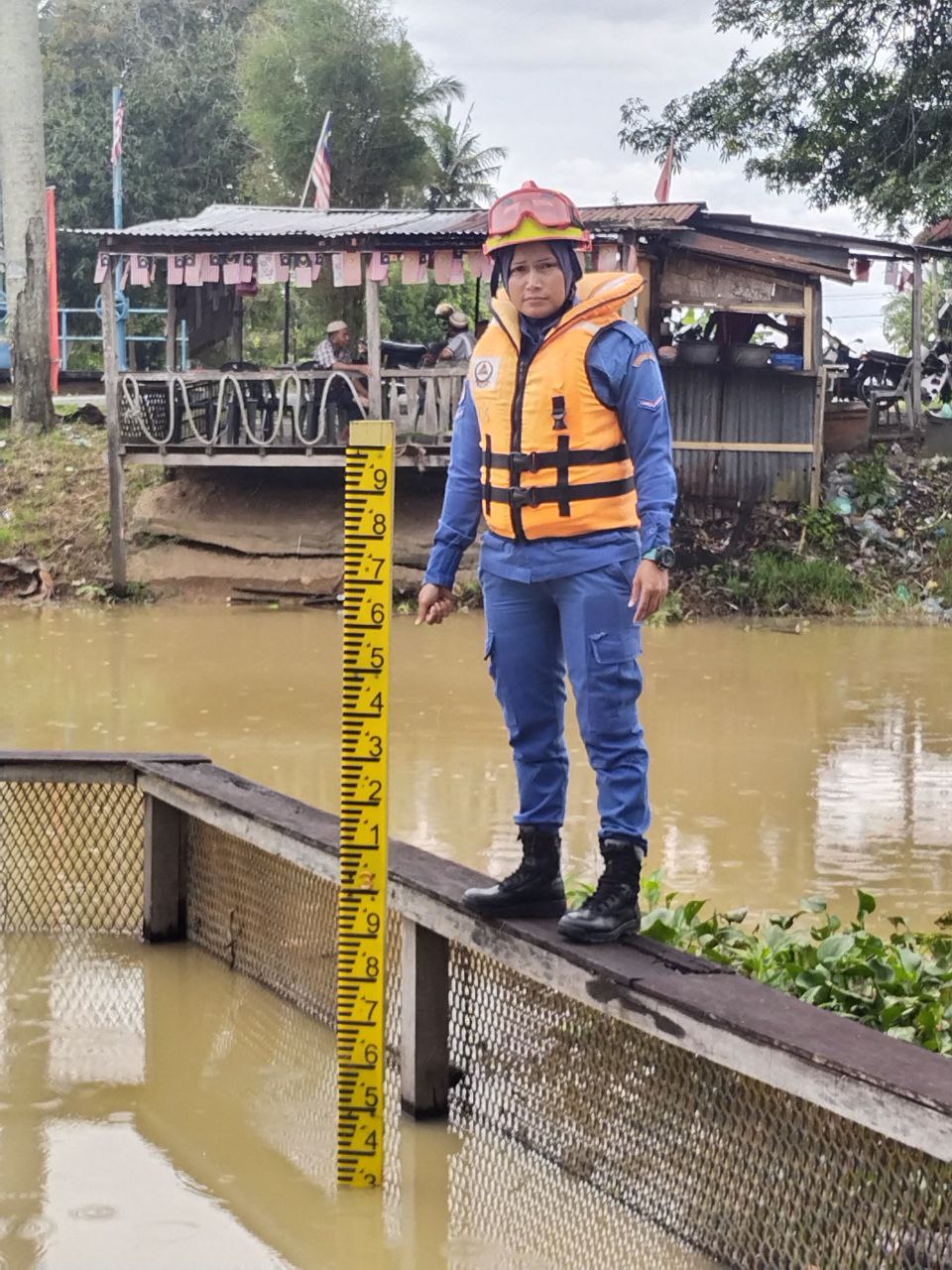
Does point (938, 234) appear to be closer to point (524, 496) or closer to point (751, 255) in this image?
point (751, 255)

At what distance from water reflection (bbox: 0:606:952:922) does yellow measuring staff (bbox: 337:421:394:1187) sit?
10.9 feet

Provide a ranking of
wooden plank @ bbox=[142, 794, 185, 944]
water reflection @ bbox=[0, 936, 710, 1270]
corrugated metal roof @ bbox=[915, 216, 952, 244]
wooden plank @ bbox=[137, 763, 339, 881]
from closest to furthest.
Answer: water reflection @ bbox=[0, 936, 710, 1270] < wooden plank @ bbox=[137, 763, 339, 881] < wooden plank @ bbox=[142, 794, 185, 944] < corrugated metal roof @ bbox=[915, 216, 952, 244]

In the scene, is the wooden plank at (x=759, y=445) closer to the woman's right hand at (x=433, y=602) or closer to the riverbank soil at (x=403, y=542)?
the riverbank soil at (x=403, y=542)

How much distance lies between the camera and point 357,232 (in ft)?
55.4

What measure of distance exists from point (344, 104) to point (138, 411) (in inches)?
696

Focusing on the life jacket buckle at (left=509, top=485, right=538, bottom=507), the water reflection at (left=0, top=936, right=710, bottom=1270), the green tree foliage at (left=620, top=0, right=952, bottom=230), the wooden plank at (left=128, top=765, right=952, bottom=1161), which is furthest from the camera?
the green tree foliage at (left=620, top=0, right=952, bottom=230)

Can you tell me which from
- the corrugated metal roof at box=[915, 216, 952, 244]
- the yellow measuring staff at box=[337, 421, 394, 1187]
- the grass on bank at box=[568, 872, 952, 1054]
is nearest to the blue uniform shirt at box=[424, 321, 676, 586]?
the yellow measuring staff at box=[337, 421, 394, 1187]

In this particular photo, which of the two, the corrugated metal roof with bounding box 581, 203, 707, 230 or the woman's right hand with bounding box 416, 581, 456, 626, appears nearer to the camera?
the woman's right hand with bounding box 416, 581, 456, 626

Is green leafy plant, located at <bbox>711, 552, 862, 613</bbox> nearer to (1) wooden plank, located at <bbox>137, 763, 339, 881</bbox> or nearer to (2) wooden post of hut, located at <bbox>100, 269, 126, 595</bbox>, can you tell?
(2) wooden post of hut, located at <bbox>100, 269, 126, 595</bbox>

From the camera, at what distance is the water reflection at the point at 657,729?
25.9ft

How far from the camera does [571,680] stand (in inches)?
158

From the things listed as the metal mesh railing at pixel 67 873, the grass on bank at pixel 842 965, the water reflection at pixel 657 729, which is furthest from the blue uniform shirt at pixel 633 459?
Result: the water reflection at pixel 657 729

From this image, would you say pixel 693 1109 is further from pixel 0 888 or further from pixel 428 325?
pixel 428 325

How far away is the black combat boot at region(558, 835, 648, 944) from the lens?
395cm
